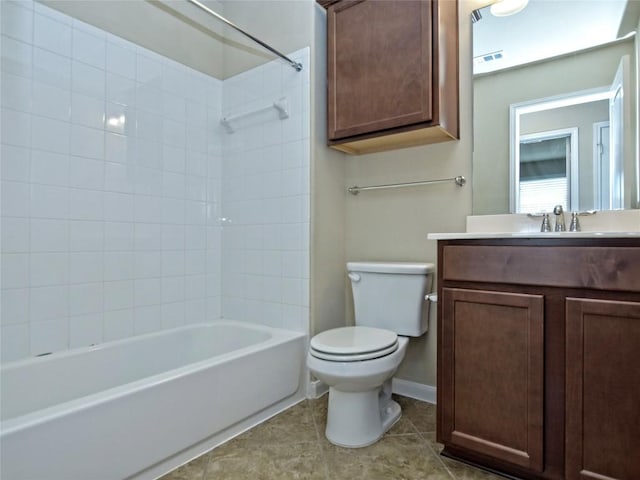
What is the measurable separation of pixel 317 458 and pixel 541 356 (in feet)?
2.98

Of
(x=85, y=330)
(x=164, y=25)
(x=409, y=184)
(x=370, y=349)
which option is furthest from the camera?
(x=164, y=25)

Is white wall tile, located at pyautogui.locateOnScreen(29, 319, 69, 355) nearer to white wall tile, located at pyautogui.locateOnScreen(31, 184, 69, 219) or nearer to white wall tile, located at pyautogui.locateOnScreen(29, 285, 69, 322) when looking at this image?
white wall tile, located at pyautogui.locateOnScreen(29, 285, 69, 322)

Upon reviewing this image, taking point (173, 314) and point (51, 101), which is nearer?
point (51, 101)

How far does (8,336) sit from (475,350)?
5.98ft

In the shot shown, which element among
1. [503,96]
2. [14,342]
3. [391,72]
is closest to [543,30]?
[503,96]

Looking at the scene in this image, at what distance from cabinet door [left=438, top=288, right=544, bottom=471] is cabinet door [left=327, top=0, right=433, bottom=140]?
Result: 0.90 m

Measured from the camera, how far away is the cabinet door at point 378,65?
1.73m

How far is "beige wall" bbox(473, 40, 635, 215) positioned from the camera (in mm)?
1617

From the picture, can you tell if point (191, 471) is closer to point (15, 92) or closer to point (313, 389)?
point (313, 389)

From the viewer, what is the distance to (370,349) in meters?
1.52

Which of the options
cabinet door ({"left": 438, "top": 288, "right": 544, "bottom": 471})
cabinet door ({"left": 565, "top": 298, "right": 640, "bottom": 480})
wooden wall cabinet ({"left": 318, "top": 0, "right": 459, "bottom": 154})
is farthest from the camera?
wooden wall cabinet ({"left": 318, "top": 0, "right": 459, "bottom": 154})

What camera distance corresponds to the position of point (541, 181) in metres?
1.68

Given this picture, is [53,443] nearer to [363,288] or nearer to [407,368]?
[363,288]

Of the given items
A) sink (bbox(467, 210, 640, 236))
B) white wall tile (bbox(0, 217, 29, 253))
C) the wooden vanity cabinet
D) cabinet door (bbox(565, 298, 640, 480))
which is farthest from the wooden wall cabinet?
white wall tile (bbox(0, 217, 29, 253))
